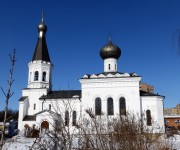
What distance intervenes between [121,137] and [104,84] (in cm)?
2142

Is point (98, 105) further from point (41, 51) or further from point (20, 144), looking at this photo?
point (20, 144)

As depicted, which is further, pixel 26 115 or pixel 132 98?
pixel 26 115

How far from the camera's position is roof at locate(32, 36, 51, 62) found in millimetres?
33300

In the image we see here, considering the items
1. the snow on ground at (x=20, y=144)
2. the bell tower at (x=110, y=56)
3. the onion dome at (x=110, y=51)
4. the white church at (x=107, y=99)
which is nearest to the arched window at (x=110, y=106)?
the white church at (x=107, y=99)

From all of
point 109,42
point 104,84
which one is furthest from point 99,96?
point 109,42

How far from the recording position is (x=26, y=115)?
3053 cm

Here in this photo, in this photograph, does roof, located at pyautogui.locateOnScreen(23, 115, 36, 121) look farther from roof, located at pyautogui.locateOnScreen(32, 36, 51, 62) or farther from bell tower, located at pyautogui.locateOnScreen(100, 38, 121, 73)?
bell tower, located at pyautogui.locateOnScreen(100, 38, 121, 73)

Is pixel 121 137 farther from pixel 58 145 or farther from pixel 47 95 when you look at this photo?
pixel 47 95

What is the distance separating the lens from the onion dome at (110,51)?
30.8 meters

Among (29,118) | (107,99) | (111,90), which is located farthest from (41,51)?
(107,99)

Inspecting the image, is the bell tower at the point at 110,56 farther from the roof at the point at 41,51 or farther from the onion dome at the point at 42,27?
the onion dome at the point at 42,27

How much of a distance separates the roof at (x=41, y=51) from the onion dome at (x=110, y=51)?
8.49 m

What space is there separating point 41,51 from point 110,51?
10.4m

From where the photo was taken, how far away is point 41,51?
33938mm
